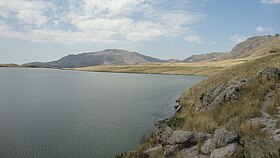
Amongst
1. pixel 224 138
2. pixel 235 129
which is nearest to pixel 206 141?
pixel 235 129

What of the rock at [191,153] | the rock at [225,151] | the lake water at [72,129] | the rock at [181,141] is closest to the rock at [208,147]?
the rock at [191,153]

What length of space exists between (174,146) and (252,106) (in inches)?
224

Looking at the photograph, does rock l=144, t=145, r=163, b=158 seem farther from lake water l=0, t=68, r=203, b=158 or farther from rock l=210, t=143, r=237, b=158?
rock l=210, t=143, r=237, b=158

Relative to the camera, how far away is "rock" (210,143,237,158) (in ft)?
31.9

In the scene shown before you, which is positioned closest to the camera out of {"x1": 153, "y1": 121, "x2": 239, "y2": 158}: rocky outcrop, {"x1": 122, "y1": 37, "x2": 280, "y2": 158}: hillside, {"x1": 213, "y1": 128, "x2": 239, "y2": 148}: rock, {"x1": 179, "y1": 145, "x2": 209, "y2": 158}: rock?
{"x1": 122, "y1": 37, "x2": 280, "y2": 158}: hillside

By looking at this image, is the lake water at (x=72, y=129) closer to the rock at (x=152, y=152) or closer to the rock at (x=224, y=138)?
the rock at (x=152, y=152)

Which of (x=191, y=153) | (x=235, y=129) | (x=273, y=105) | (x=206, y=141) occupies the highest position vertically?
(x=273, y=105)

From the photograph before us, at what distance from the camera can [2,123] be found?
93.5ft

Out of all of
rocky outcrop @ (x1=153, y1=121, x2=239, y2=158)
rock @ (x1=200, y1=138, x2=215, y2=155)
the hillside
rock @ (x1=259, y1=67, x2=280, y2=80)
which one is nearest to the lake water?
the hillside

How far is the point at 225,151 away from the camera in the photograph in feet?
32.8

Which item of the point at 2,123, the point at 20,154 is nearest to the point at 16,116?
the point at 2,123

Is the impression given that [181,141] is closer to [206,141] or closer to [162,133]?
[206,141]

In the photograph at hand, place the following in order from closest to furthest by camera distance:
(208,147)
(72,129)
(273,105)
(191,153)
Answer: (208,147), (191,153), (273,105), (72,129)

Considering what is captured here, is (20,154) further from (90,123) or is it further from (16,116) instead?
(16,116)
